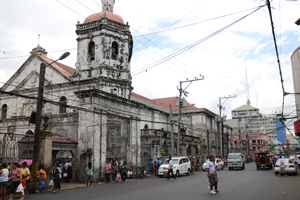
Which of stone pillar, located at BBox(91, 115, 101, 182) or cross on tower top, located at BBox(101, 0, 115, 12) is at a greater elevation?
cross on tower top, located at BBox(101, 0, 115, 12)

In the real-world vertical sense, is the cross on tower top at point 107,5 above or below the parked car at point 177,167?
above

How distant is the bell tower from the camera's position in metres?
31.4

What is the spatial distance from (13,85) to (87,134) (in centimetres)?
2047

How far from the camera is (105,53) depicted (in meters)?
31.4

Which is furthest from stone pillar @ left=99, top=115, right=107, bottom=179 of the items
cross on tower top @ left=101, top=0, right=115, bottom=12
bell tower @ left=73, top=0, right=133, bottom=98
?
cross on tower top @ left=101, top=0, right=115, bottom=12

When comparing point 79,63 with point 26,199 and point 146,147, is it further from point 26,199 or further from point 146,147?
point 26,199

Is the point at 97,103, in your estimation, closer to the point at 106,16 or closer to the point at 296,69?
the point at 106,16

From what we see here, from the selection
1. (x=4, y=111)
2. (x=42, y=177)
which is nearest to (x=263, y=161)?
(x=42, y=177)

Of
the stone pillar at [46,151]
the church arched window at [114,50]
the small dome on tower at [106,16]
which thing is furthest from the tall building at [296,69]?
the stone pillar at [46,151]

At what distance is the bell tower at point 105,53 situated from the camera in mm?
31359

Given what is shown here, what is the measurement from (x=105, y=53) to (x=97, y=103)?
43.3 ft

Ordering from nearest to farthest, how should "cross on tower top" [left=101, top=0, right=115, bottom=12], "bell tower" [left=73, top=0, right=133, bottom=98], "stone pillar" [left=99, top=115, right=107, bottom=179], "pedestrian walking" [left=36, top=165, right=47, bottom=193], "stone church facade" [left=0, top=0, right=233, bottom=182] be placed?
"pedestrian walking" [left=36, top=165, right=47, bottom=193]
"stone pillar" [left=99, top=115, right=107, bottom=179]
"stone church facade" [left=0, top=0, right=233, bottom=182]
"bell tower" [left=73, top=0, right=133, bottom=98]
"cross on tower top" [left=101, top=0, right=115, bottom=12]

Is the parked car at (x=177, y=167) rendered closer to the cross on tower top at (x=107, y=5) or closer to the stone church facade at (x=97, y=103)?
the stone church facade at (x=97, y=103)

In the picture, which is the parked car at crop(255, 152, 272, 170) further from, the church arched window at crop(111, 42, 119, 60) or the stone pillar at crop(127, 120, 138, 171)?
the church arched window at crop(111, 42, 119, 60)
